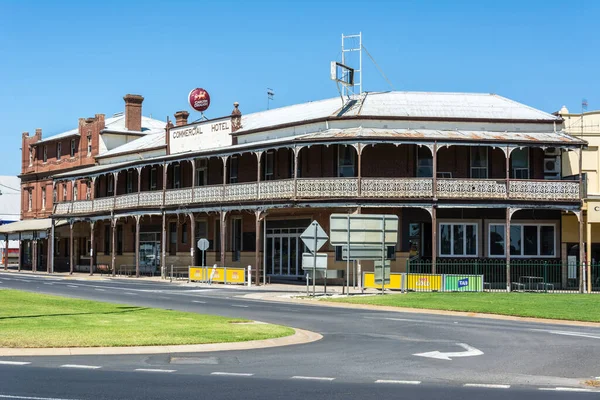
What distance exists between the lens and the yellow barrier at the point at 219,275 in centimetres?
4272

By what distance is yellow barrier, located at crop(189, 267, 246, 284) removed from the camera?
140ft

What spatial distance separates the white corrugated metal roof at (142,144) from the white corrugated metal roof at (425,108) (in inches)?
423

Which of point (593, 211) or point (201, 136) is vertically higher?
point (201, 136)

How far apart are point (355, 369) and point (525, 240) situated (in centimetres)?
3060

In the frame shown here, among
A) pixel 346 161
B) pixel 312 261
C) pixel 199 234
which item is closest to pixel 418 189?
pixel 346 161

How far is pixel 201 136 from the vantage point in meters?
50.8

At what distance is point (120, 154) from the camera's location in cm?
5856

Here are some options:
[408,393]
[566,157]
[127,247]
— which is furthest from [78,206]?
[408,393]

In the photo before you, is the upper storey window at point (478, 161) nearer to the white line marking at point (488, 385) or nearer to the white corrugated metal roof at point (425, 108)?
the white corrugated metal roof at point (425, 108)

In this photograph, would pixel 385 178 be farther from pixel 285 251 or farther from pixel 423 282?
pixel 285 251

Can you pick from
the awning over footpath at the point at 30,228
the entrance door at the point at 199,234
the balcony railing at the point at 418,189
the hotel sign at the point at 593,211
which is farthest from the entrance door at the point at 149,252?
the hotel sign at the point at 593,211

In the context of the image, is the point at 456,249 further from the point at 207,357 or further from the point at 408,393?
the point at 408,393

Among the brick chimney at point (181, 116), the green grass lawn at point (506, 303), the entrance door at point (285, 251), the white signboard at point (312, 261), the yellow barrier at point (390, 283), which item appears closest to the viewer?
the green grass lawn at point (506, 303)

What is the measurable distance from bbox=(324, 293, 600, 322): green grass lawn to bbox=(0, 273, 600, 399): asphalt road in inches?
A: 189
